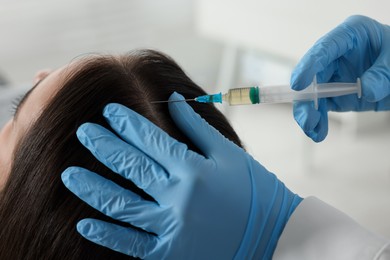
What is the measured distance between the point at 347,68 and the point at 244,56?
7.99 ft

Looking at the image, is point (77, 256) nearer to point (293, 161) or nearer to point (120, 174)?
point (120, 174)

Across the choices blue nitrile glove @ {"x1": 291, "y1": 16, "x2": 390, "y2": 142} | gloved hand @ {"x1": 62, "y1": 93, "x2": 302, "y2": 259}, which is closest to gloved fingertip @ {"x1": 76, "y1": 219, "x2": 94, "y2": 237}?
gloved hand @ {"x1": 62, "y1": 93, "x2": 302, "y2": 259}

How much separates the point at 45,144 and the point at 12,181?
116 mm

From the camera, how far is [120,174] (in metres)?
1.06

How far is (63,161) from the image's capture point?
42.4 inches

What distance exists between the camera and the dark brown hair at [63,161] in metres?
1.08

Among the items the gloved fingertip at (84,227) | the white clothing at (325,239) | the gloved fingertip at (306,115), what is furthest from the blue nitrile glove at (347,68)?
the gloved fingertip at (84,227)

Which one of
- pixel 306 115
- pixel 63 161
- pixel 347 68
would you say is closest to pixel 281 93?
pixel 306 115

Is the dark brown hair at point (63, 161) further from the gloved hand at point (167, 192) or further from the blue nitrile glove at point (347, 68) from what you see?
the blue nitrile glove at point (347, 68)

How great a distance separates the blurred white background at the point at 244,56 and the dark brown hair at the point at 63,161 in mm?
1221

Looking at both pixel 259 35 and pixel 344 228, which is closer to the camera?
pixel 344 228

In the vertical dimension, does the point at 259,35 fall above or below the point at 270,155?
above

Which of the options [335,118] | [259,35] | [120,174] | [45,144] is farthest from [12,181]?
[335,118]

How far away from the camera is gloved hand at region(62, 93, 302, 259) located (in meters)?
1.02
